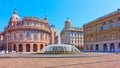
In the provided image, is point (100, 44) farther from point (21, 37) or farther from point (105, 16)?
point (21, 37)

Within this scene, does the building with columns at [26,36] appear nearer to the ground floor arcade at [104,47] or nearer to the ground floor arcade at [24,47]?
the ground floor arcade at [24,47]

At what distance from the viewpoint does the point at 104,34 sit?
65375 mm

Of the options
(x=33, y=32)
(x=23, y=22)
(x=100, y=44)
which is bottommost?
(x=100, y=44)

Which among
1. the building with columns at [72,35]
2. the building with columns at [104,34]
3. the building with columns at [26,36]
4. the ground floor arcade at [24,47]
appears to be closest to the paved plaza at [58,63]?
the building with columns at [104,34]

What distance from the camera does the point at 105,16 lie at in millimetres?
65438

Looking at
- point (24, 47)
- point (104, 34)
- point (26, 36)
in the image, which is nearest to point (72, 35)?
point (104, 34)

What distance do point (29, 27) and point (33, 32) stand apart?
2939 mm

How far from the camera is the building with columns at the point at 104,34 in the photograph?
5834 cm

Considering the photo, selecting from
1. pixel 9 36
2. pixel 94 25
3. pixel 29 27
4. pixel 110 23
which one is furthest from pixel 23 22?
pixel 110 23

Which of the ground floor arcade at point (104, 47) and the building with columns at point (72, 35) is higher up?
the building with columns at point (72, 35)

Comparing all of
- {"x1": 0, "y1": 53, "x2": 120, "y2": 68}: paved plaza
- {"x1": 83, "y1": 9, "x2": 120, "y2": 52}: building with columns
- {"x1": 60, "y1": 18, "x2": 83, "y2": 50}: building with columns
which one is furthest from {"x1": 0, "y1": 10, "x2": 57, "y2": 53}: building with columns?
{"x1": 0, "y1": 53, "x2": 120, "y2": 68}: paved plaza

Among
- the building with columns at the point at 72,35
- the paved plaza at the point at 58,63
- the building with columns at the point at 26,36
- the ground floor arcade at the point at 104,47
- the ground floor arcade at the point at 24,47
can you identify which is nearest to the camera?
the paved plaza at the point at 58,63

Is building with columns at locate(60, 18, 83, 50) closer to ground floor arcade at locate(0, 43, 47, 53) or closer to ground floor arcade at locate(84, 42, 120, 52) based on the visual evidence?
ground floor arcade at locate(84, 42, 120, 52)

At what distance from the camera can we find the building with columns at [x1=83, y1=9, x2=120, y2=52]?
191 feet
